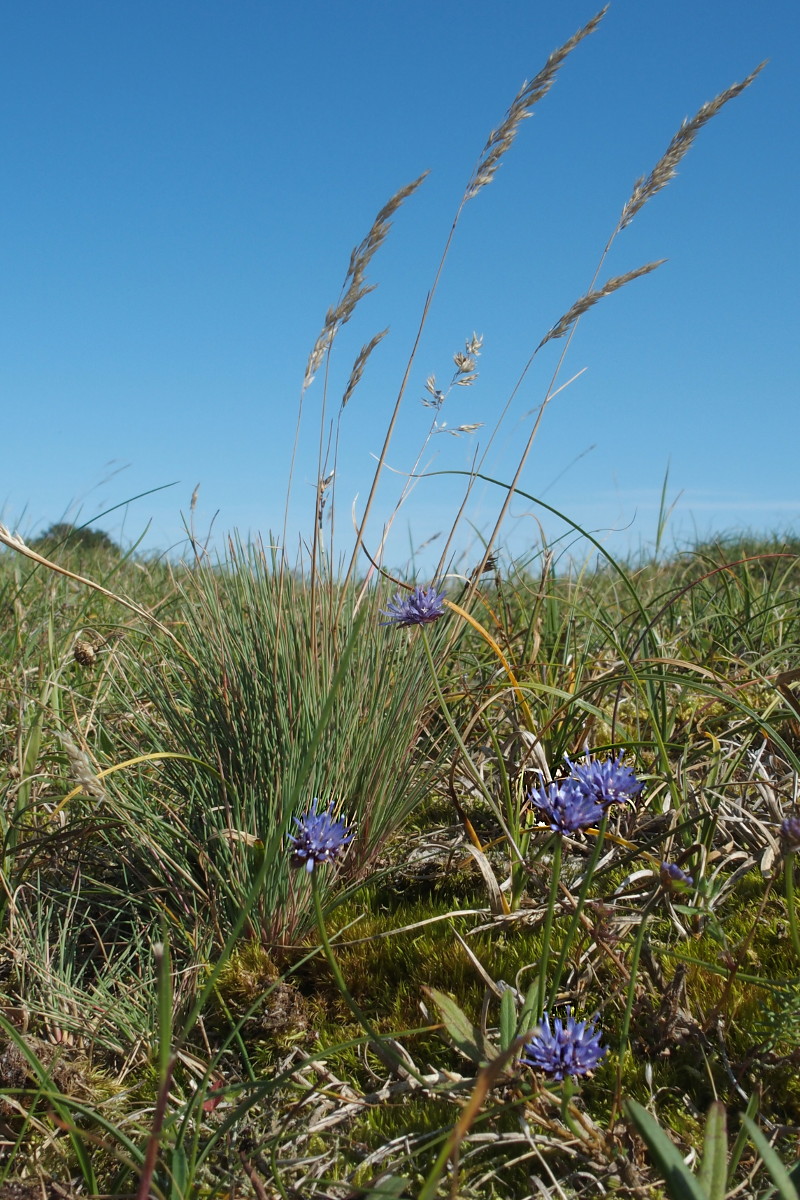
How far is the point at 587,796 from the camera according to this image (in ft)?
5.27

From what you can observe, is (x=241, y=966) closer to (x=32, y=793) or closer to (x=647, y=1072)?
(x=647, y=1072)

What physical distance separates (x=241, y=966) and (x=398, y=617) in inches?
32.2

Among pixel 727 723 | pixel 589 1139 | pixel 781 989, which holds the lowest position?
pixel 589 1139

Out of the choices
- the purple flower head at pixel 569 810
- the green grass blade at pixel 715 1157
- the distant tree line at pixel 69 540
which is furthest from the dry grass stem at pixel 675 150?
Result: the distant tree line at pixel 69 540

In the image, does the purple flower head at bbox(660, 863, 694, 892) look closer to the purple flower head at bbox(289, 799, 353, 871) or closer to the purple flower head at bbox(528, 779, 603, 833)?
the purple flower head at bbox(528, 779, 603, 833)

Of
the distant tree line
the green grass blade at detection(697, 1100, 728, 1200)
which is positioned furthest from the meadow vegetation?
the distant tree line

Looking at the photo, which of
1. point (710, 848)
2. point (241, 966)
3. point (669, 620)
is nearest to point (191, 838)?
point (241, 966)

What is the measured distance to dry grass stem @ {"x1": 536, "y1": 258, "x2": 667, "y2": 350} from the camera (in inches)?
91.3

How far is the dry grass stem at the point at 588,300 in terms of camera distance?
2.32 m

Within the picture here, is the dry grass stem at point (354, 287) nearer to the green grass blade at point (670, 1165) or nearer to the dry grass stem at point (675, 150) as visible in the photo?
the dry grass stem at point (675, 150)

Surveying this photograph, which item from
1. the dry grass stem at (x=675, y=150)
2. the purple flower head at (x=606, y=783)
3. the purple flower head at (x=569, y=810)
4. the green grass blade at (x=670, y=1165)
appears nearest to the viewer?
the green grass blade at (x=670, y=1165)

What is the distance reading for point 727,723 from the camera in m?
2.76

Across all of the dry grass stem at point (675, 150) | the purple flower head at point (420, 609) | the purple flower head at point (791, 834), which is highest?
the dry grass stem at point (675, 150)

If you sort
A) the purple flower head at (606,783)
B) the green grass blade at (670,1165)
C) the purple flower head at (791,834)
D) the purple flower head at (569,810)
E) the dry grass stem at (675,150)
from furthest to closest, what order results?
1. the dry grass stem at (675,150)
2. the purple flower head at (606,783)
3. the purple flower head at (569,810)
4. the purple flower head at (791,834)
5. the green grass blade at (670,1165)
